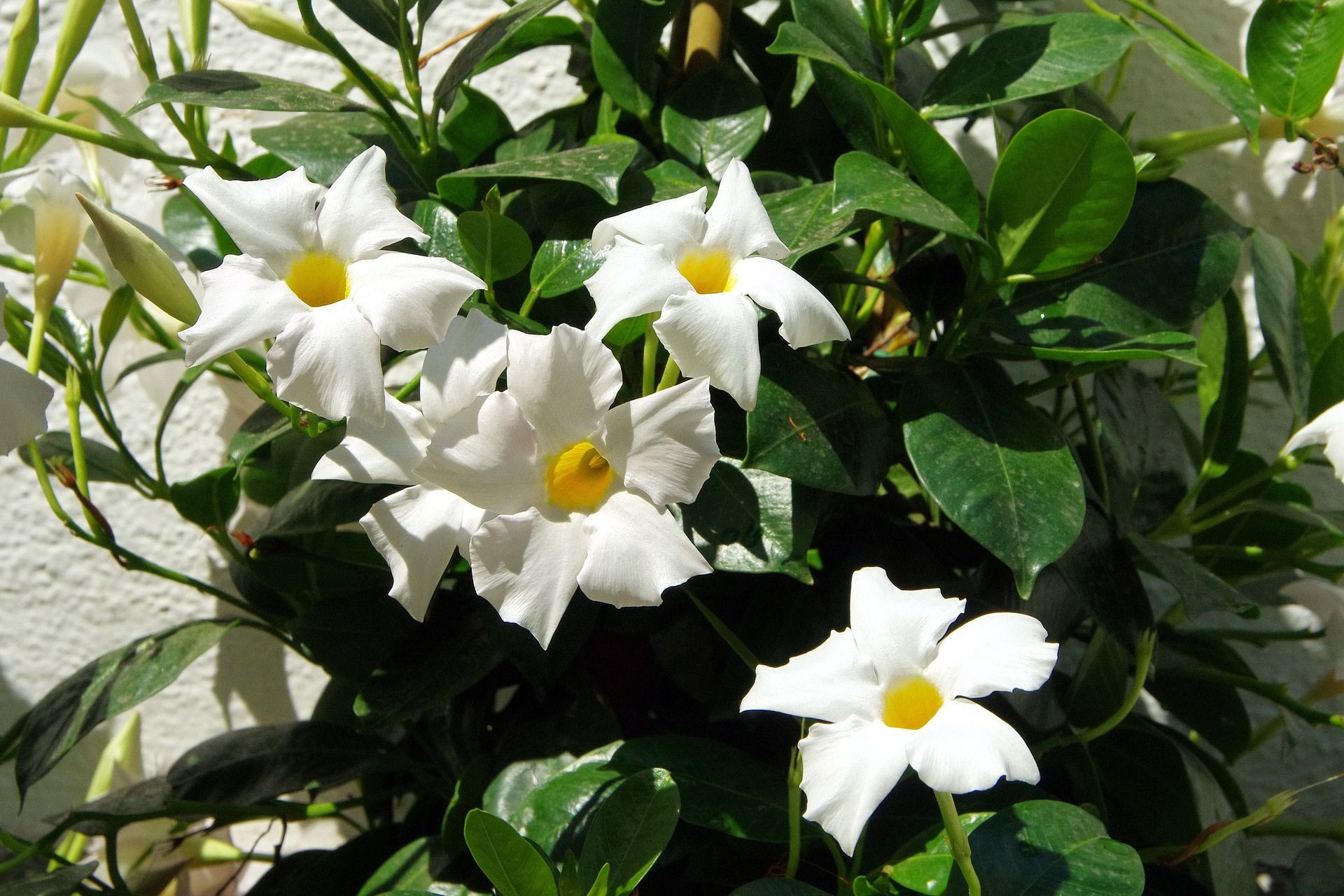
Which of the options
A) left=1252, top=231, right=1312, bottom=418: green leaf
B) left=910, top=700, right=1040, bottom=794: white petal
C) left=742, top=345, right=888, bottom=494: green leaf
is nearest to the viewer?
left=910, top=700, right=1040, bottom=794: white petal

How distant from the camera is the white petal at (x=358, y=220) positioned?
0.40 metres

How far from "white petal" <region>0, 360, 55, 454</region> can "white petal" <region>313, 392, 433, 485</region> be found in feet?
0.38

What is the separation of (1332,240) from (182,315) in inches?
27.1

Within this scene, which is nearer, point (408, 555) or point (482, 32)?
point (408, 555)

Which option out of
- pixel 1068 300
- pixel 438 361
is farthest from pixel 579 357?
pixel 1068 300

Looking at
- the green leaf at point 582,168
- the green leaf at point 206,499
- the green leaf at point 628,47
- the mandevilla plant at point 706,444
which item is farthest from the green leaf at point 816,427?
the green leaf at point 206,499

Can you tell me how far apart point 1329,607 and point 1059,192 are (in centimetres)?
40

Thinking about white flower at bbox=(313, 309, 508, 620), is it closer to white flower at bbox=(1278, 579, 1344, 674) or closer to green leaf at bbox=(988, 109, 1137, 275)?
green leaf at bbox=(988, 109, 1137, 275)

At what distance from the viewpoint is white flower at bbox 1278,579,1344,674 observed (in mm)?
667

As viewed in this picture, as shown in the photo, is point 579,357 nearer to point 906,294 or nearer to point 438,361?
point 438,361

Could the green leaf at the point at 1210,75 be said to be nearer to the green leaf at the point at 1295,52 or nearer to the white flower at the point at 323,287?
the green leaf at the point at 1295,52

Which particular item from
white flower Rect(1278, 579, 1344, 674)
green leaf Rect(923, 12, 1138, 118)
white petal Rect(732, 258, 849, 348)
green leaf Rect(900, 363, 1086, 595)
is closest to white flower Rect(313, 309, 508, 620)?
white petal Rect(732, 258, 849, 348)

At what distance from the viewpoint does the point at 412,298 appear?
37 cm

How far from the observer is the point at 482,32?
0.54 metres
